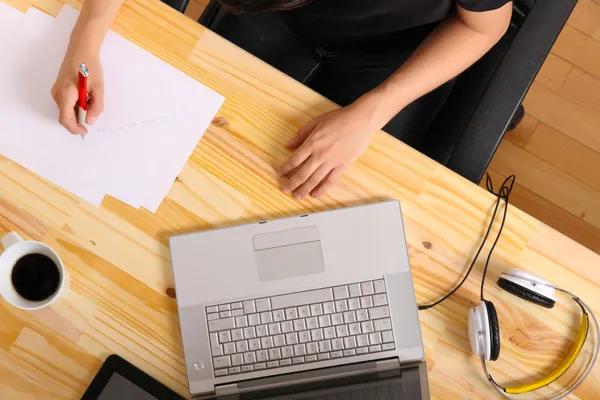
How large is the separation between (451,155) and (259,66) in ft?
1.09

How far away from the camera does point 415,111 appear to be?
996mm

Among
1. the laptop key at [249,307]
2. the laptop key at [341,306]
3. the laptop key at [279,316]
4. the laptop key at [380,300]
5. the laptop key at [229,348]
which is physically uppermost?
the laptop key at [380,300]

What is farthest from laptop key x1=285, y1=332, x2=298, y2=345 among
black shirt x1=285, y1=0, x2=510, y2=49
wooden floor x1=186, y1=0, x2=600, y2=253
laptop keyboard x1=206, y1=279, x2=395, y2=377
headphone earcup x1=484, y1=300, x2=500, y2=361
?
wooden floor x1=186, y1=0, x2=600, y2=253

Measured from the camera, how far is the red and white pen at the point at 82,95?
0.76m

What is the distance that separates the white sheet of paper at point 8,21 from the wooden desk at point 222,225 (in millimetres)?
14

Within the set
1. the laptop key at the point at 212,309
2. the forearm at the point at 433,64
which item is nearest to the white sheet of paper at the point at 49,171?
the laptop key at the point at 212,309

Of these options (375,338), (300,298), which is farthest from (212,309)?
(375,338)

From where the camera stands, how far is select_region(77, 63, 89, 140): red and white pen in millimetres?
756

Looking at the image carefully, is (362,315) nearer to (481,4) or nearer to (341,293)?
(341,293)

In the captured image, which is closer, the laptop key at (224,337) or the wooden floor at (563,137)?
the laptop key at (224,337)

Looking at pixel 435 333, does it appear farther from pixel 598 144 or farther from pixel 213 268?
pixel 598 144

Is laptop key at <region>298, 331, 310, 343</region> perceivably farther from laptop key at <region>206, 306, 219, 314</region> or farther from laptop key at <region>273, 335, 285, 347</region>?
laptop key at <region>206, 306, 219, 314</region>

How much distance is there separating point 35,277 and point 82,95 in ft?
0.91

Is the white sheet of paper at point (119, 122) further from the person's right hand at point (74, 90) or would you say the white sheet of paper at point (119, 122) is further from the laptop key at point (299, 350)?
the laptop key at point (299, 350)
